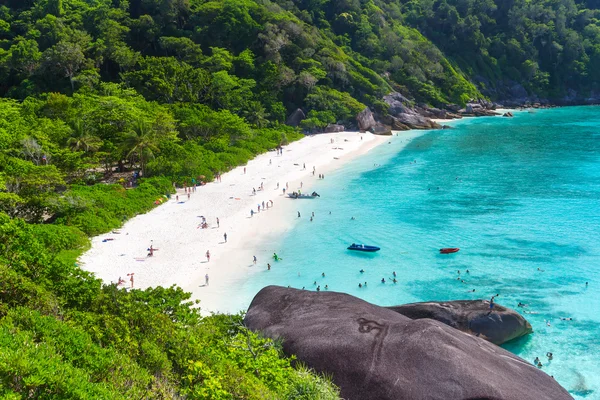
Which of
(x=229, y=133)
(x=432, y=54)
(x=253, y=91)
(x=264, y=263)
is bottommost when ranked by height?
(x=264, y=263)

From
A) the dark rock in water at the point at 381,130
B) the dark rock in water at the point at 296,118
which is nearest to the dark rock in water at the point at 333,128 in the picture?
the dark rock in water at the point at 296,118

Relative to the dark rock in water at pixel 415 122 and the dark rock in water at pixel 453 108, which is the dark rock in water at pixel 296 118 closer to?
the dark rock in water at pixel 415 122

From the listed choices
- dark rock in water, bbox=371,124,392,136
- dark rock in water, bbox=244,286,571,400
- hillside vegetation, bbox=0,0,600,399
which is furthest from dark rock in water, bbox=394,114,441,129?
dark rock in water, bbox=244,286,571,400

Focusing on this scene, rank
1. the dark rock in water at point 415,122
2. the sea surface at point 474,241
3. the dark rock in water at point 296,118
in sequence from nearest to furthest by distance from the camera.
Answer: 1. the sea surface at point 474,241
2. the dark rock in water at point 296,118
3. the dark rock in water at point 415,122

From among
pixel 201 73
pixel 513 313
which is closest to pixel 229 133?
pixel 201 73

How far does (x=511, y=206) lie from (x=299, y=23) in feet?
194

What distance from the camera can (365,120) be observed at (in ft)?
250

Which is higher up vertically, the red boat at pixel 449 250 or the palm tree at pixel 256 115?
the palm tree at pixel 256 115

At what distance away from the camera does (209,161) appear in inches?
1818

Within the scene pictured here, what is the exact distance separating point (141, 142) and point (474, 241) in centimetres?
3100

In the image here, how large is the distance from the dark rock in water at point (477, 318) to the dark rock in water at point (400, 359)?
164 inches

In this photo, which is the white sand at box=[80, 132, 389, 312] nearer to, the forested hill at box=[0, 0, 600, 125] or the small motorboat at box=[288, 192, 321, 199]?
the small motorboat at box=[288, 192, 321, 199]

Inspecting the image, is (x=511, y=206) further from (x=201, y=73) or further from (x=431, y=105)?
(x=431, y=105)

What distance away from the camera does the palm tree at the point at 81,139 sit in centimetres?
3950
